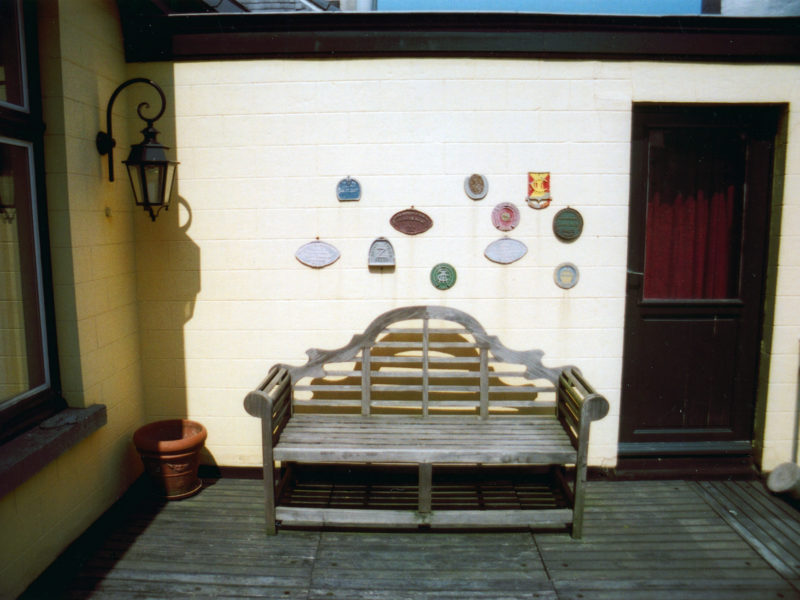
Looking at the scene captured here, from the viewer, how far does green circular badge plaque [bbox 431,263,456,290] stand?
12.5 feet

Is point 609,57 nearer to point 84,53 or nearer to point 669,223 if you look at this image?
point 669,223

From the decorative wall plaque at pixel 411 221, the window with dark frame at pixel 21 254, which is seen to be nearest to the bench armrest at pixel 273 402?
the window with dark frame at pixel 21 254

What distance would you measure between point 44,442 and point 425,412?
212 cm

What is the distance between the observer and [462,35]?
3635mm

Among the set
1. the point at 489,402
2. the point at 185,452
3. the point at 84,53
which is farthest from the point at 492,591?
the point at 84,53

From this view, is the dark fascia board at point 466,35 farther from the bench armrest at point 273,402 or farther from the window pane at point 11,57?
the bench armrest at point 273,402

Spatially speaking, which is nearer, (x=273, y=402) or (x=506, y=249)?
(x=273, y=402)

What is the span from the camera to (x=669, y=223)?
3938 millimetres

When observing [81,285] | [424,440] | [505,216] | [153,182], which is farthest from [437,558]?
[153,182]

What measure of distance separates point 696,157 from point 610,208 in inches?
29.0

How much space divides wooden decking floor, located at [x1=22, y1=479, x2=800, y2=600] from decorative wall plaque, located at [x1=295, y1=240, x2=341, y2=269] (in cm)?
161

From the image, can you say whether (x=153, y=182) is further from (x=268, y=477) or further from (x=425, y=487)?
(x=425, y=487)

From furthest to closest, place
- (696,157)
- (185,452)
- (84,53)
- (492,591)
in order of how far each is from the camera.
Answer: (696,157)
(185,452)
(84,53)
(492,591)

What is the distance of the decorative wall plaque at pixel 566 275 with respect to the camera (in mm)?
3814
